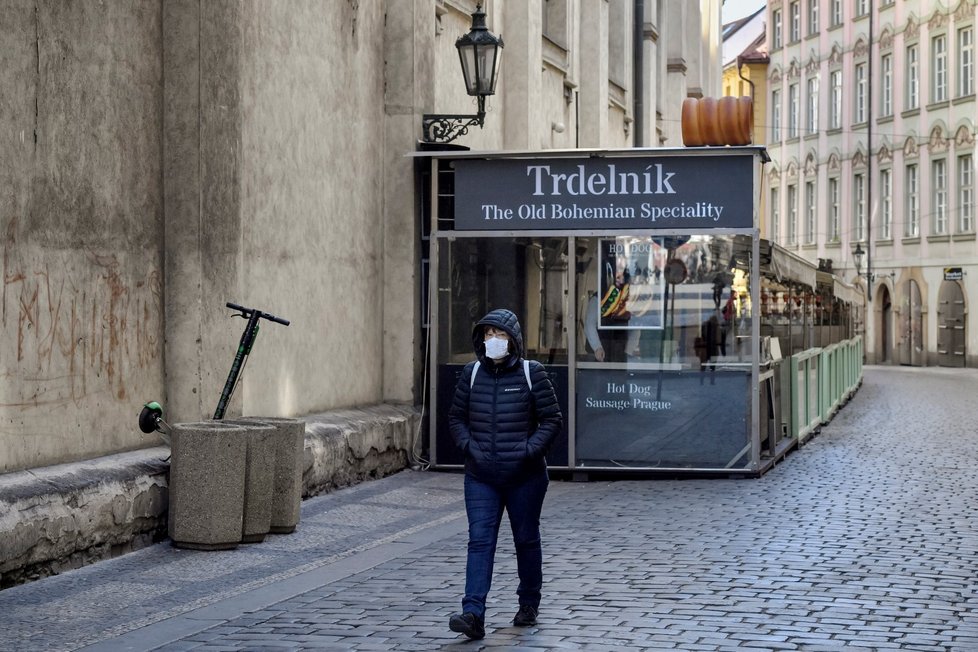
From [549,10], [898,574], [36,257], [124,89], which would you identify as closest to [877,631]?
[898,574]

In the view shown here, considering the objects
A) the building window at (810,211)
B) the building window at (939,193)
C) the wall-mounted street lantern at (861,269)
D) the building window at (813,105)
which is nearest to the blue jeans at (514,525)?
the building window at (939,193)

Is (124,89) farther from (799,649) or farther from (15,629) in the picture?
(799,649)

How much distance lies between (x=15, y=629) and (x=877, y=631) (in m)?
4.00

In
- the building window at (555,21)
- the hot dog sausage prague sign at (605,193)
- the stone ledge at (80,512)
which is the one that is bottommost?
the stone ledge at (80,512)

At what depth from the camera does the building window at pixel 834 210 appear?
63750 mm

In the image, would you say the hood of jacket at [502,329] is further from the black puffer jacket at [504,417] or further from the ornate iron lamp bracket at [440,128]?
the ornate iron lamp bracket at [440,128]

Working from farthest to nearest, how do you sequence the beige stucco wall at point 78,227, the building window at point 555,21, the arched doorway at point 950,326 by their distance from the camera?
the arched doorway at point 950,326 < the building window at point 555,21 < the beige stucco wall at point 78,227

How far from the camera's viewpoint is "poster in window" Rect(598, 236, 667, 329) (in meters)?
14.4

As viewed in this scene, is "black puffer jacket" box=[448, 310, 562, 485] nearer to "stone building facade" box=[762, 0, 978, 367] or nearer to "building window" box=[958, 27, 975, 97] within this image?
"stone building facade" box=[762, 0, 978, 367]

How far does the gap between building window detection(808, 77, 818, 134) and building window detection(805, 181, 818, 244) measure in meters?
2.25

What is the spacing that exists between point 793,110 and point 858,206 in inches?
292

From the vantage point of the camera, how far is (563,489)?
45.6 feet

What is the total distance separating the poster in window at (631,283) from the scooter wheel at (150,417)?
5.26 metres

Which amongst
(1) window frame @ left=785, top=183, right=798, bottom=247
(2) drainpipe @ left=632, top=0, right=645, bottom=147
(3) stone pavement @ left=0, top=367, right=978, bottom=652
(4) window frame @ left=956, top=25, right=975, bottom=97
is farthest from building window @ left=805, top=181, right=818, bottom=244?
(3) stone pavement @ left=0, top=367, right=978, bottom=652
